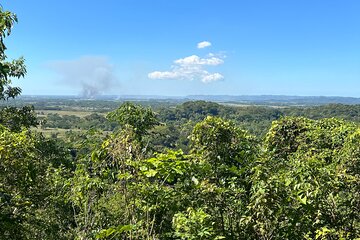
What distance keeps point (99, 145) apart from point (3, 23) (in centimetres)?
171

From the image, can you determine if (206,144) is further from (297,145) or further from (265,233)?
(297,145)

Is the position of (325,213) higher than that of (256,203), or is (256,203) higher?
(256,203)

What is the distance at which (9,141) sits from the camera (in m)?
4.80

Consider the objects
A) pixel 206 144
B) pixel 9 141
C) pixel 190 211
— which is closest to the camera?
pixel 190 211

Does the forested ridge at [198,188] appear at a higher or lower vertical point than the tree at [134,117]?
lower

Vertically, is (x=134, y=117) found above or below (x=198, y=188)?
above

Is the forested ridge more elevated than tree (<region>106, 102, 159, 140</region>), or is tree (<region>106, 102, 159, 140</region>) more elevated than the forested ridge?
tree (<region>106, 102, 159, 140</region>)

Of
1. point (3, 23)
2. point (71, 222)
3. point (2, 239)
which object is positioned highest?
point (3, 23)

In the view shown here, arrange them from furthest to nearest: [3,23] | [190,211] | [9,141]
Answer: [9,141]
[190,211]
[3,23]

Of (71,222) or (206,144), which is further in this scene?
(71,222)

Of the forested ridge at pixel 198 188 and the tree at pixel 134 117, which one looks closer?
the forested ridge at pixel 198 188

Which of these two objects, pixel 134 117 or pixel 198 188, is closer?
pixel 198 188

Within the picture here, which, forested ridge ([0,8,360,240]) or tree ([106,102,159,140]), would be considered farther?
tree ([106,102,159,140])

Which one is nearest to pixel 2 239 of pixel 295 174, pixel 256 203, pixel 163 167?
pixel 163 167
